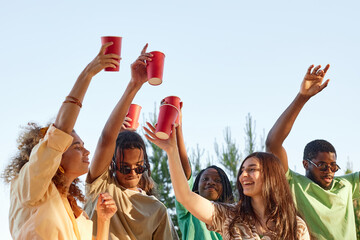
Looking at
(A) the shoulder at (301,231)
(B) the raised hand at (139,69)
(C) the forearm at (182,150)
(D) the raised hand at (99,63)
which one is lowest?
(A) the shoulder at (301,231)

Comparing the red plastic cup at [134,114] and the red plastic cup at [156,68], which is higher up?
the red plastic cup at [156,68]

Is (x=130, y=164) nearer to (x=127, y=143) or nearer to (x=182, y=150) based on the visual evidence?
(x=127, y=143)

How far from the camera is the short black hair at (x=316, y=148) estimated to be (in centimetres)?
562

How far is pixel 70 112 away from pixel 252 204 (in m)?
1.66

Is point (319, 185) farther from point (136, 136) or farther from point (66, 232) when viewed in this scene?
point (66, 232)

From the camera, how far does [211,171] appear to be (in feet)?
18.5

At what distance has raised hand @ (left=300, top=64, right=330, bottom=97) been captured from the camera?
5.04m

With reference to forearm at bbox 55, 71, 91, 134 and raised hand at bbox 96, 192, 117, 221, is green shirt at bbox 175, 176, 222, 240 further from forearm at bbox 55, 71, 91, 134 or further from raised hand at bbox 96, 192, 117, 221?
forearm at bbox 55, 71, 91, 134

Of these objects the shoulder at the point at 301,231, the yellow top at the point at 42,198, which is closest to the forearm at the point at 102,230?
the yellow top at the point at 42,198

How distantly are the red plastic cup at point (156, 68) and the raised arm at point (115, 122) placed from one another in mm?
46

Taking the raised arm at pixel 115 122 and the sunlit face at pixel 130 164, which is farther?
the sunlit face at pixel 130 164

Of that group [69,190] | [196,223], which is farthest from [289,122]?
[69,190]

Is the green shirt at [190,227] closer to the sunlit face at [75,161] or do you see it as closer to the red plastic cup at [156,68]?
the red plastic cup at [156,68]

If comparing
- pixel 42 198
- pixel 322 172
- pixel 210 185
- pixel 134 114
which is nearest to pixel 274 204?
pixel 210 185
